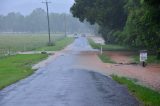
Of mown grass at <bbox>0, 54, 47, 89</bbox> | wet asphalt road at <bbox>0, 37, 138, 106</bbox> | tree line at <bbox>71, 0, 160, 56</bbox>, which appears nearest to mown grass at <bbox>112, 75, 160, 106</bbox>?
wet asphalt road at <bbox>0, 37, 138, 106</bbox>

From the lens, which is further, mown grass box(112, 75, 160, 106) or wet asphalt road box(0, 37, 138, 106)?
wet asphalt road box(0, 37, 138, 106)

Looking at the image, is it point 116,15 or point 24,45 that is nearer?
point 116,15

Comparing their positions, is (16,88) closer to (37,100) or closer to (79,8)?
(37,100)

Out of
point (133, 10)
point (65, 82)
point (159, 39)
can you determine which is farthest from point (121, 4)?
point (65, 82)

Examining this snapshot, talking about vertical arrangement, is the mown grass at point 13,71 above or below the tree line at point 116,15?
below

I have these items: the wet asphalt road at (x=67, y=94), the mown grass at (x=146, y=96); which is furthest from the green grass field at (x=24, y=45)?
the mown grass at (x=146, y=96)

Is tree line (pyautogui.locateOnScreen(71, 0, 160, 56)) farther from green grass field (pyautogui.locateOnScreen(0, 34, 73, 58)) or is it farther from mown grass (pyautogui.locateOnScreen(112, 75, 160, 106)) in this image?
mown grass (pyautogui.locateOnScreen(112, 75, 160, 106))

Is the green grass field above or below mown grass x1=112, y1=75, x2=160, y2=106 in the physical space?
below

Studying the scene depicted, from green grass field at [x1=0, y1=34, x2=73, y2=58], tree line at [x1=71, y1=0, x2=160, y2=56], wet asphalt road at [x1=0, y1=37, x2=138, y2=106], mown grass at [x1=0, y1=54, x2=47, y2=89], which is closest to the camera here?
wet asphalt road at [x1=0, y1=37, x2=138, y2=106]

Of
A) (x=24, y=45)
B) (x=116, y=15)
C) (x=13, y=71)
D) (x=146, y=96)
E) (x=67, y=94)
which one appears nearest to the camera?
(x=146, y=96)

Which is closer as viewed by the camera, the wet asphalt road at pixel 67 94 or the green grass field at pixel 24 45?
the wet asphalt road at pixel 67 94

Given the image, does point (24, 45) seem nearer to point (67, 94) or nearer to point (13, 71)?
point (13, 71)

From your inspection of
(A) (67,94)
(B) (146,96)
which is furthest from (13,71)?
(B) (146,96)

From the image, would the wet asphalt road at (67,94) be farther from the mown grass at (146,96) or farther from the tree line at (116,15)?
the tree line at (116,15)
